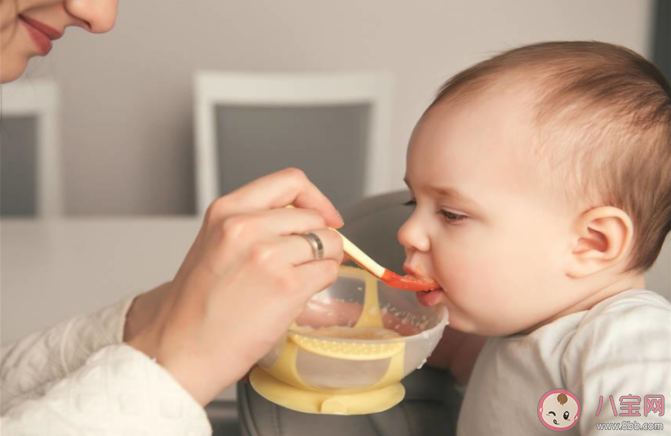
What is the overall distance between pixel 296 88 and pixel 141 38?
1.36 m

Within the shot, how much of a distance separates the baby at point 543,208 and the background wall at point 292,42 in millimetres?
2665

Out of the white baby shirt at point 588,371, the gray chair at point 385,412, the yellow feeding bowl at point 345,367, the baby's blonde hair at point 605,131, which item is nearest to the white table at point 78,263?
the gray chair at point 385,412

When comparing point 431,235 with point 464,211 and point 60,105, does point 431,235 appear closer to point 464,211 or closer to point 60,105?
point 464,211

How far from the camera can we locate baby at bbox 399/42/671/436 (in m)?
0.92

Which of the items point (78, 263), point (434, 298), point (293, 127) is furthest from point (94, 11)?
point (293, 127)

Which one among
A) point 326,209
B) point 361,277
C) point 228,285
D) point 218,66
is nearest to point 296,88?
point 218,66

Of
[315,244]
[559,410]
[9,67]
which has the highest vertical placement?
[9,67]

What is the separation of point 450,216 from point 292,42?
2.81 m

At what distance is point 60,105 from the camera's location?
3695 millimetres

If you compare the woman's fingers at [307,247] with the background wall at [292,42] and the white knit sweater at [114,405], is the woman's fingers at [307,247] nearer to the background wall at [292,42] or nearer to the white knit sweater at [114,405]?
the white knit sweater at [114,405]

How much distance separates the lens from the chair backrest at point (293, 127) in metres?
2.58

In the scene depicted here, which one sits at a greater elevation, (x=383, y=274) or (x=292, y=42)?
(x=292, y=42)

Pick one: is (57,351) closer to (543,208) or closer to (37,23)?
(37,23)

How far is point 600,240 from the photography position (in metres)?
0.94
